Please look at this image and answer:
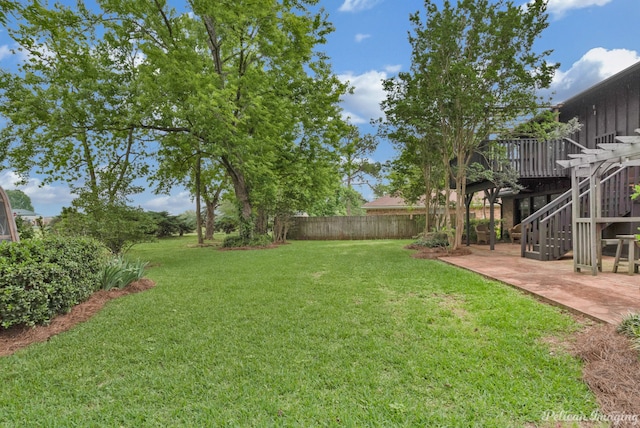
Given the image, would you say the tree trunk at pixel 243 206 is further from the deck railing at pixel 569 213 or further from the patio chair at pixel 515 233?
the patio chair at pixel 515 233

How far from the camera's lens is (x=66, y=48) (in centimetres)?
1093

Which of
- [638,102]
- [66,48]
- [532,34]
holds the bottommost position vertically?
[638,102]

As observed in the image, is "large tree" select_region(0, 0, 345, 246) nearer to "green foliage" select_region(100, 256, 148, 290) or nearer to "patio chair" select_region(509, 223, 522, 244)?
"green foliage" select_region(100, 256, 148, 290)

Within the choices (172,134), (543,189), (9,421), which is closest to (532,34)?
(543,189)

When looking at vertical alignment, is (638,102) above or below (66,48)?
below

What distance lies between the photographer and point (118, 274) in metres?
5.61

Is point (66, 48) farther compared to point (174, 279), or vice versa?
point (66, 48)

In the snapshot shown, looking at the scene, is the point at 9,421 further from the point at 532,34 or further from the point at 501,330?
the point at 532,34

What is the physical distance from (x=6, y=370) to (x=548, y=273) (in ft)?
25.3

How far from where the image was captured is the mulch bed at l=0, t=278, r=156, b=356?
11.3ft

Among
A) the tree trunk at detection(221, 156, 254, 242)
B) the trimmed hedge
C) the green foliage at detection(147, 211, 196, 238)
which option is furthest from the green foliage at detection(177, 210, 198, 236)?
the trimmed hedge

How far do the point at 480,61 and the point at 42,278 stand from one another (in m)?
10.1

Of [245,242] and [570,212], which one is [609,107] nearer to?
[570,212]

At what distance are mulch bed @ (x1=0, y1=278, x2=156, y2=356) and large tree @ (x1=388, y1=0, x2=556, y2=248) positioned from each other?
8.70 metres
